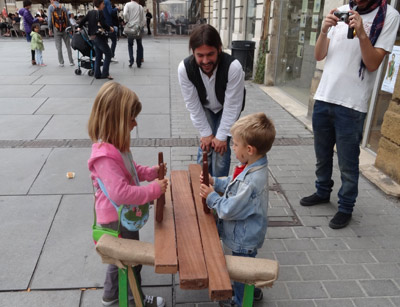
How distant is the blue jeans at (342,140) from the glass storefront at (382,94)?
6.31 feet

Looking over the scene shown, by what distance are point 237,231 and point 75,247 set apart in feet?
5.14

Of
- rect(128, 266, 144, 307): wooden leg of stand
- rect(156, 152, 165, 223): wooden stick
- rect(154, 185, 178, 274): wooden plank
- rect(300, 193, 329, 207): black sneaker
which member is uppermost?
rect(156, 152, 165, 223): wooden stick

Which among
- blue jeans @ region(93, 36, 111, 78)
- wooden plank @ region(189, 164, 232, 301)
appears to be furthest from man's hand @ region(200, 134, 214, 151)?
blue jeans @ region(93, 36, 111, 78)

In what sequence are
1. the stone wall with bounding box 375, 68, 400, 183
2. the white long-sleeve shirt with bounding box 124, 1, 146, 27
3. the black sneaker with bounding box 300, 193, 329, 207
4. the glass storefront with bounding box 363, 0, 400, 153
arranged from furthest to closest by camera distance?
the white long-sleeve shirt with bounding box 124, 1, 146, 27, the glass storefront with bounding box 363, 0, 400, 153, the stone wall with bounding box 375, 68, 400, 183, the black sneaker with bounding box 300, 193, 329, 207

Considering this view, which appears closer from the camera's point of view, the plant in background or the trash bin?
the plant in background

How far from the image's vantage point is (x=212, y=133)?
10.2 feet

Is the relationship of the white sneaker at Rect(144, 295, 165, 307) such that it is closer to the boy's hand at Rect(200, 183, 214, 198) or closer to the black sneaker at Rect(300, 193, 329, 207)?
the boy's hand at Rect(200, 183, 214, 198)

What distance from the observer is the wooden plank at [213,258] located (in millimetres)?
1703

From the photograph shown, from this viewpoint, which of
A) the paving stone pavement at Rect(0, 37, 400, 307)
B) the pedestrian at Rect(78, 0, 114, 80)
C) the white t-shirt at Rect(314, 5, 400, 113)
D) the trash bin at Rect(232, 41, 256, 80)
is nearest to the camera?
the paving stone pavement at Rect(0, 37, 400, 307)

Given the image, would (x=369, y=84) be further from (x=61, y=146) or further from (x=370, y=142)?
(x=61, y=146)

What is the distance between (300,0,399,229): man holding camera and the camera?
9.21 ft

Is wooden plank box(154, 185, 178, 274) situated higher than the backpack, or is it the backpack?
the backpack

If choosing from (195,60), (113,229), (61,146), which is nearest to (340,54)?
(195,60)

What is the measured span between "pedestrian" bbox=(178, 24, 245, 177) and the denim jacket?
86 cm
